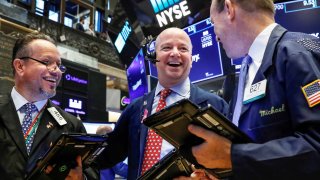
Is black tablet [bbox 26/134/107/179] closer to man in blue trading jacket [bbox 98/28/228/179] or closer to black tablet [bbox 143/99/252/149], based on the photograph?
man in blue trading jacket [bbox 98/28/228/179]

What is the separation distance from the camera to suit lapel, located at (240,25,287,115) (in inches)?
53.5

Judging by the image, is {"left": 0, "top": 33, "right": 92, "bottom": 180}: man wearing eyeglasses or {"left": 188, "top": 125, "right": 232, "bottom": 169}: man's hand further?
{"left": 0, "top": 33, "right": 92, "bottom": 180}: man wearing eyeglasses

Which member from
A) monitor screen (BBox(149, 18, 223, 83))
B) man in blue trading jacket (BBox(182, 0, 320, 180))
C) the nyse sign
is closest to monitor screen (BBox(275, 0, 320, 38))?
monitor screen (BBox(149, 18, 223, 83))

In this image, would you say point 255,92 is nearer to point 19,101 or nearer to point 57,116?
point 57,116

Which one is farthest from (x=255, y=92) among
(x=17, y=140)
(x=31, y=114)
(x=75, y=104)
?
(x=75, y=104)

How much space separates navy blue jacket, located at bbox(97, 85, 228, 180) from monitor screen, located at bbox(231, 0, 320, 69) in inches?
51.0

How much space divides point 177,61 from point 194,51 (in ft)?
4.58

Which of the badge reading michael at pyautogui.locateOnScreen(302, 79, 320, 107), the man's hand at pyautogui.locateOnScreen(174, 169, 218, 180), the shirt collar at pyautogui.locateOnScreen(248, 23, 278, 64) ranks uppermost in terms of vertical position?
the shirt collar at pyautogui.locateOnScreen(248, 23, 278, 64)

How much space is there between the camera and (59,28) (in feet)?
50.3

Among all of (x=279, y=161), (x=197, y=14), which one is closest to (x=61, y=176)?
(x=279, y=161)

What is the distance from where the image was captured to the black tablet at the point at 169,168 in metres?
1.57

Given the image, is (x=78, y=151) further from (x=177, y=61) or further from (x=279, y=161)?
(x=279, y=161)

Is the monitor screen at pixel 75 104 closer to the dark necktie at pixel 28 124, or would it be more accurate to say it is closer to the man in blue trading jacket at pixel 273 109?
the dark necktie at pixel 28 124

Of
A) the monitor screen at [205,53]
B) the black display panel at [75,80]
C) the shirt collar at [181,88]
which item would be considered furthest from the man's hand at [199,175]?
the black display panel at [75,80]
